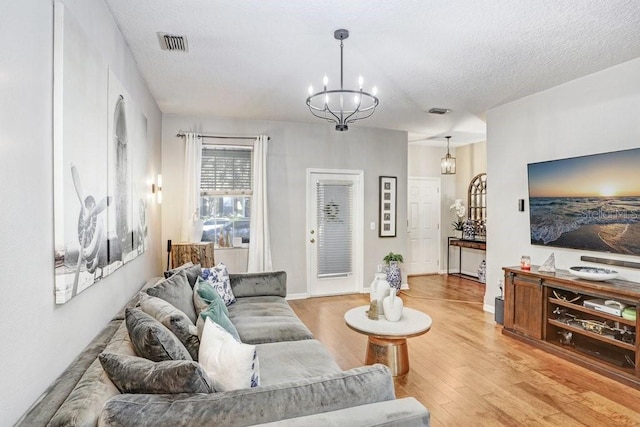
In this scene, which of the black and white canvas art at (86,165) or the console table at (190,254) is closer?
the black and white canvas art at (86,165)

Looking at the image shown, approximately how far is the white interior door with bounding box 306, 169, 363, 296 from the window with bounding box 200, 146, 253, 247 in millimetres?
987

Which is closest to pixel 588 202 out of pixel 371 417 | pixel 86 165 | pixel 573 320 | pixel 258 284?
pixel 573 320

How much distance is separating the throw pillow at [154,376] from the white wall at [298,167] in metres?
4.14

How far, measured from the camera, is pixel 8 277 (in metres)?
1.20

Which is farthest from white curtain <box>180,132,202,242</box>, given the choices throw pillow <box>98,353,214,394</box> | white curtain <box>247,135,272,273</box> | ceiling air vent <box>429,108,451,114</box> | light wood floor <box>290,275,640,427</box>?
throw pillow <box>98,353,214,394</box>

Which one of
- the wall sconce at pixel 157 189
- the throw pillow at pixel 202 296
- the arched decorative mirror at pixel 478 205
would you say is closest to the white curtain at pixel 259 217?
the wall sconce at pixel 157 189

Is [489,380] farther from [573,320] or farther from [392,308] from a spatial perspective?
[573,320]

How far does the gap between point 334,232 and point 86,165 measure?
14.6 feet

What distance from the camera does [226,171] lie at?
18.0 feet

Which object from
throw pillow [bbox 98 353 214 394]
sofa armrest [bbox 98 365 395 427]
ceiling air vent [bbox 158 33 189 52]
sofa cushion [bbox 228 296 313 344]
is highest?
ceiling air vent [bbox 158 33 189 52]

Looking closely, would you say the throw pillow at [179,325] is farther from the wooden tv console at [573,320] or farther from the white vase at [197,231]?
the wooden tv console at [573,320]

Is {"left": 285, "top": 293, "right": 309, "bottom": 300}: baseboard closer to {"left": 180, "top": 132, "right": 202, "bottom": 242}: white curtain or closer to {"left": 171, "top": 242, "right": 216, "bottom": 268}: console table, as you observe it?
{"left": 171, "top": 242, "right": 216, "bottom": 268}: console table

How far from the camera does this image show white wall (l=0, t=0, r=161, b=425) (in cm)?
119

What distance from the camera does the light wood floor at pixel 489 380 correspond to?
2514mm
